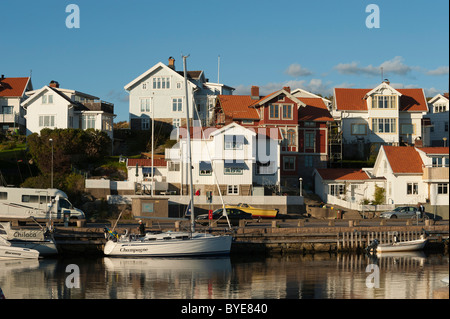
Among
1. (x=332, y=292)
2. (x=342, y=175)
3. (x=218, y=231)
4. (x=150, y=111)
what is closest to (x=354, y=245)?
(x=218, y=231)

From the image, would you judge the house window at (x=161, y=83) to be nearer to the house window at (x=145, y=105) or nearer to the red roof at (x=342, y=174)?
the house window at (x=145, y=105)

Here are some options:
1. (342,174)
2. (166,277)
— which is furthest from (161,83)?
(166,277)

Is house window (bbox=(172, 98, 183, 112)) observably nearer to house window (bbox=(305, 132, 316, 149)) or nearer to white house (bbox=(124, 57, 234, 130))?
white house (bbox=(124, 57, 234, 130))

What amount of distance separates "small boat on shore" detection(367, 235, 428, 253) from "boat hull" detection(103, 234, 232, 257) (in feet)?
37.1

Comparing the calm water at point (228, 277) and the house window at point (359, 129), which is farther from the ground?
the house window at point (359, 129)

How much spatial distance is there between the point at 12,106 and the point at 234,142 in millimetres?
36491

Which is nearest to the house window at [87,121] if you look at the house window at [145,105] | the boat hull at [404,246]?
the house window at [145,105]

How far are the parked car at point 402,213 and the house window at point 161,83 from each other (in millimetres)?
36506

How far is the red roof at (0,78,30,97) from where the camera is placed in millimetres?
89562

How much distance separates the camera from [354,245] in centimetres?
5025

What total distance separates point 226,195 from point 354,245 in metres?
19.2

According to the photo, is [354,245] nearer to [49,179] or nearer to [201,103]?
[49,179]

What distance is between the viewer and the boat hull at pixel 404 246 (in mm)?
49719
